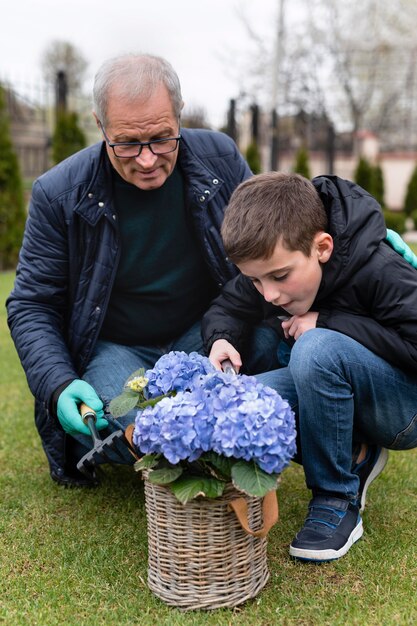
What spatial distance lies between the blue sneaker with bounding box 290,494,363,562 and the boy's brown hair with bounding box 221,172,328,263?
0.76 m

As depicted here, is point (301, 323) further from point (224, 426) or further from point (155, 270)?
point (155, 270)

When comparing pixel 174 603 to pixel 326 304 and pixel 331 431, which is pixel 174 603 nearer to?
pixel 331 431

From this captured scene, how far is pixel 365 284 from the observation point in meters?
2.24

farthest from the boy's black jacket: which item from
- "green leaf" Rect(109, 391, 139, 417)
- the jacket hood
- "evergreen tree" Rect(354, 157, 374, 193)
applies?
"evergreen tree" Rect(354, 157, 374, 193)

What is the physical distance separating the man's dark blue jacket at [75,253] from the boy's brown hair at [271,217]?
0.49 metres

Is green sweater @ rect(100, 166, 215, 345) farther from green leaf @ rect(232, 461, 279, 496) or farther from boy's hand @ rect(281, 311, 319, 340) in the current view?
green leaf @ rect(232, 461, 279, 496)

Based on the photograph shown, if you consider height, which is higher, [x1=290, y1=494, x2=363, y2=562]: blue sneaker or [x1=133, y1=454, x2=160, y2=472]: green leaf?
[x1=133, y1=454, x2=160, y2=472]: green leaf

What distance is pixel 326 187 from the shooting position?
2375 millimetres

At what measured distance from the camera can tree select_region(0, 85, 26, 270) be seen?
10.2m

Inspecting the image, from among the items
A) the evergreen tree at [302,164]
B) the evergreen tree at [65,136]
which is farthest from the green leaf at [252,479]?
the evergreen tree at [302,164]

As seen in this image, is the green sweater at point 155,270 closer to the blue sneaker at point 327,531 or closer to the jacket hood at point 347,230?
the jacket hood at point 347,230

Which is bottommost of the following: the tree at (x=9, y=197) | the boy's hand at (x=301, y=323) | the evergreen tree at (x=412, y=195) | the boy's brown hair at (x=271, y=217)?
the evergreen tree at (x=412, y=195)

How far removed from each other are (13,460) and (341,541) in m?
1.55

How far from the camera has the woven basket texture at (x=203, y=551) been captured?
1.95 metres
